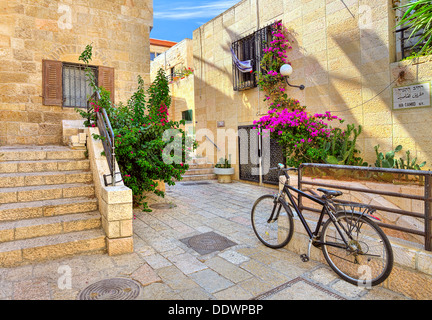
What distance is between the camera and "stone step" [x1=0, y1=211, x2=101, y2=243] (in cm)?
356

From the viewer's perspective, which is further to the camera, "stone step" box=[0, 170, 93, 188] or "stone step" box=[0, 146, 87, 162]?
"stone step" box=[0, 146, 87, 162]

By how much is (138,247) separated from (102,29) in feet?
23.5

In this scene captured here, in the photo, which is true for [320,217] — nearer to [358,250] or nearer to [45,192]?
[358,250]

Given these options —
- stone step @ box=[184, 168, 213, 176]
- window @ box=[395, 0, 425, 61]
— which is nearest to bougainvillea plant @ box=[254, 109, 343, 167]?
window @ box=[395, 0, 425, 61]

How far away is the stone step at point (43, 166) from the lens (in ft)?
15.7

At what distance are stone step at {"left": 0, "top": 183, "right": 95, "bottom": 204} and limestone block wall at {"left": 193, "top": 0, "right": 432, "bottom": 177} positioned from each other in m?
5.83

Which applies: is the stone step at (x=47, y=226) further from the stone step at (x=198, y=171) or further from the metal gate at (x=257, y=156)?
the stone step at (x=198, y=171)

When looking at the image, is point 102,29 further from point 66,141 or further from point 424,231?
point 424,231

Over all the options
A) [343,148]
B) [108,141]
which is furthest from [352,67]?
[108,141]

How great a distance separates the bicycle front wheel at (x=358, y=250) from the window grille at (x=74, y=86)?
7.56 m

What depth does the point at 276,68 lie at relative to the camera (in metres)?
8.24

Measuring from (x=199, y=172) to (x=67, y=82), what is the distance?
17.2 feet

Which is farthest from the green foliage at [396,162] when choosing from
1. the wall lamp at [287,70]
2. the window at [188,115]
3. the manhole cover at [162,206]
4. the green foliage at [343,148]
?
the window at [188,115]

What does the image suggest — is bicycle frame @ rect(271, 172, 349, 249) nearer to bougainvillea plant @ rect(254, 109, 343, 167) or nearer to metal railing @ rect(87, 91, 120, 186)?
metal railing @ rect(87, 91, 120, 186)
